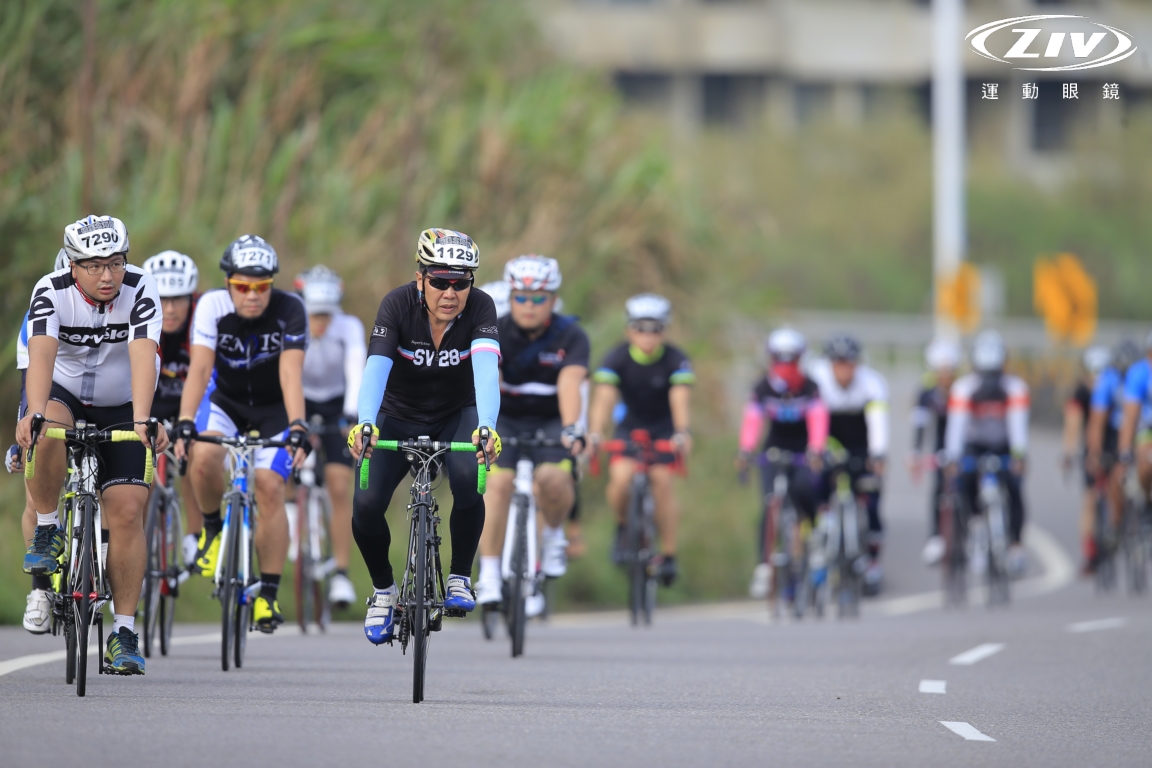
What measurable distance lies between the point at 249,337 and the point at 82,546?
95.0 inches

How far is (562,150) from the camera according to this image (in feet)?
81.6

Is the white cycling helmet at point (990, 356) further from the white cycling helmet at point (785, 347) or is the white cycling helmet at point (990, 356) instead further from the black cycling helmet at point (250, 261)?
the black cycling helmet at point (250, 261)

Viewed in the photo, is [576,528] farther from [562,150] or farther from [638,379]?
[562,150]

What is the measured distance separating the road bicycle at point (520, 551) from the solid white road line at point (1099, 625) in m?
4.85

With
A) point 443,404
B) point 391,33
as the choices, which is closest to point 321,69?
point 391,33

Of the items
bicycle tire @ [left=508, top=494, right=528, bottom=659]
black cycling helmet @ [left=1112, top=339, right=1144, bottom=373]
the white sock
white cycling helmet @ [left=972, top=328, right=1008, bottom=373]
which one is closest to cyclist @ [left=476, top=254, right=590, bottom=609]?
the white sock

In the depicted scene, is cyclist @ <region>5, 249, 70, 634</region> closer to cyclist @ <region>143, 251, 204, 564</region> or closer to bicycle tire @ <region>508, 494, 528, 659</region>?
cyclist @ <region>143, 251, 204, 564</region>

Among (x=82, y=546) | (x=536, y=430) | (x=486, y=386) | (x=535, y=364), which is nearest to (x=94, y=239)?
(x=82, y=546)

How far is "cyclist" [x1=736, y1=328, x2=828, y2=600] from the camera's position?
57.8ft

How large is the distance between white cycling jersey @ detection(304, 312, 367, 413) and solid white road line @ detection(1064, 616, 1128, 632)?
6115 millimetres

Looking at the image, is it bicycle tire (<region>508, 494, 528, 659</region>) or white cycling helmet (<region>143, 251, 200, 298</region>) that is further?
bicycle tire (<region>508, 494, 528, 659</region>)

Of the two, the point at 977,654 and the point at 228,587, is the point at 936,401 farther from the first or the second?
the point at 228,587

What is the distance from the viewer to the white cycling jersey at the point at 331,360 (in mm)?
14175

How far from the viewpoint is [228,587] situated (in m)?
10.6
